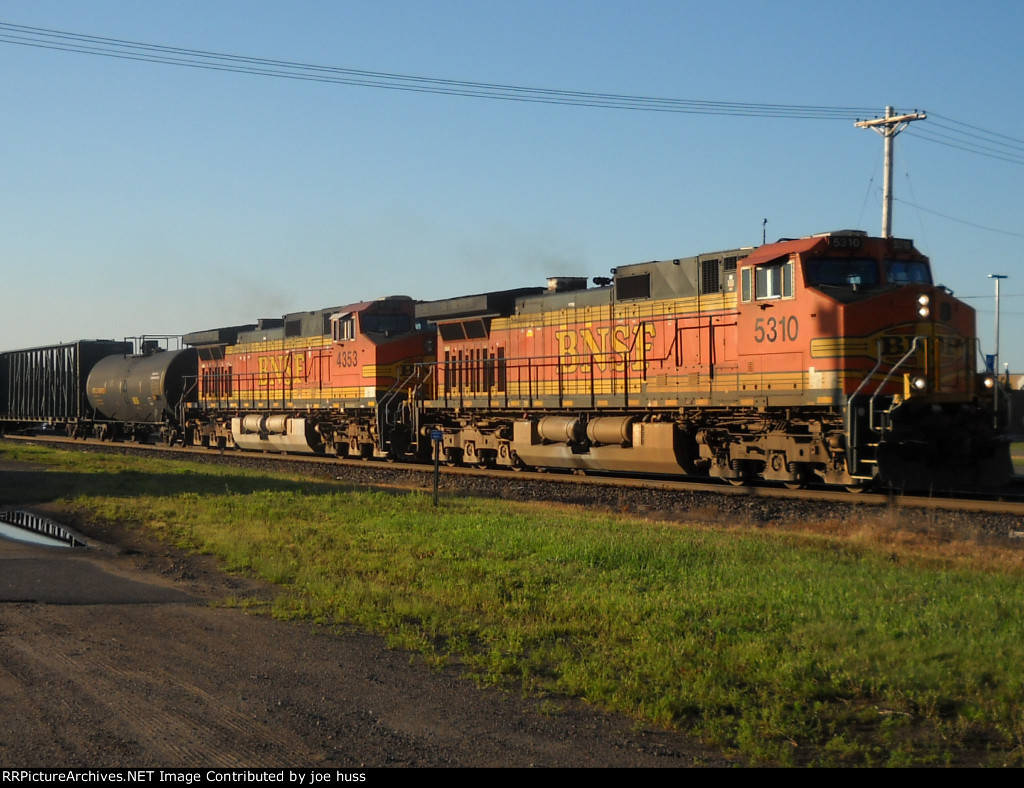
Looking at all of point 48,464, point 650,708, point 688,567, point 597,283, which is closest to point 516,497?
point 597,283

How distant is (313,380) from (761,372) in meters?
16.2

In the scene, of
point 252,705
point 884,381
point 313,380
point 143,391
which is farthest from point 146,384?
point 252,705

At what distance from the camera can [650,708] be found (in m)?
5.69

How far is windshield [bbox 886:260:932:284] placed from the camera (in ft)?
52.2

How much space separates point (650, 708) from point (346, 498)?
11755mm

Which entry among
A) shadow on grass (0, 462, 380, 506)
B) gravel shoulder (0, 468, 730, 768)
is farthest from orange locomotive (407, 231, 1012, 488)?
gravel shoulder (0, 468, 730, 768)

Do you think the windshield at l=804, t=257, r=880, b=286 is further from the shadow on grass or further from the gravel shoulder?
the gravel shoulder

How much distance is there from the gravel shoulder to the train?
9.47m

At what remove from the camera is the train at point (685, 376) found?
50.4 feet

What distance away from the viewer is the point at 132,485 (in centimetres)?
1966

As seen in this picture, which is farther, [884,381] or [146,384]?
[146,384]

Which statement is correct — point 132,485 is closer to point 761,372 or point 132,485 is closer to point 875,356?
point 761,372
